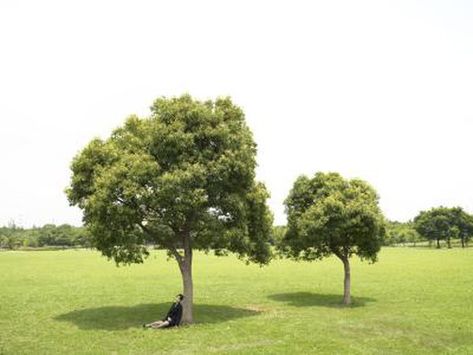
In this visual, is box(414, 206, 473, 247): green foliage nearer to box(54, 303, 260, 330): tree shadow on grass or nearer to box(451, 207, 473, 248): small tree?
box(451, 207, 473, 248): small tree

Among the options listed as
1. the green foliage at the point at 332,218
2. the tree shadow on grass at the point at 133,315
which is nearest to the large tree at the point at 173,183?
the tree shadow on grass at the point at 133,315

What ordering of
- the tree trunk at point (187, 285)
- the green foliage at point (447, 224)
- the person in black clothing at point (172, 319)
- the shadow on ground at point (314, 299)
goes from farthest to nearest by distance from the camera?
the green foliage at point (447, 224), the shadow on ground at point (314, 299), the tree trunk at point (187, 285), the person in black clothing at point (172, 319)

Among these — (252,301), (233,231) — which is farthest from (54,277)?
(233,231)

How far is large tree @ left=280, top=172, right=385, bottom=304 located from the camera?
3819 centimetres

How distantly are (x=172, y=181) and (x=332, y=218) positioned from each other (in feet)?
45.1

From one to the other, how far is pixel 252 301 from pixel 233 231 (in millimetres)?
13001

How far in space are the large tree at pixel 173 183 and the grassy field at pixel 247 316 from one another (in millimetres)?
4770

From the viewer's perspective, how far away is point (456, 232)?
599 feet

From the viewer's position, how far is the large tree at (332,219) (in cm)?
3819

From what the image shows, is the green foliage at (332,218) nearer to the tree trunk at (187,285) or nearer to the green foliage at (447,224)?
the tree trunk at (187,285)

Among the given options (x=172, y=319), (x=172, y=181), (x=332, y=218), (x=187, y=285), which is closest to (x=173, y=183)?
(x=172, y=181)

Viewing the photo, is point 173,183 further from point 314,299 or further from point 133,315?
point 314,299

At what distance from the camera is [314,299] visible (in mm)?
43906

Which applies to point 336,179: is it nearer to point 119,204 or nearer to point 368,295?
point 368,295
